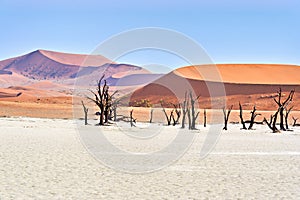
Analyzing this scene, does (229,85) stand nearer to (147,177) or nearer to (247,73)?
(247,73)

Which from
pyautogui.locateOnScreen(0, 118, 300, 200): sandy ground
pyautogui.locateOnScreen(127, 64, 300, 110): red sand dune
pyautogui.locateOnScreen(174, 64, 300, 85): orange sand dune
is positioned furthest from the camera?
pyautogui.locateOnScreen(174, 64, 300, 85): orange sand dune

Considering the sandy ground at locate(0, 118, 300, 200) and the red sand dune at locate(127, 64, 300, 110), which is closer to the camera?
the sandy ground at locate(0, 118, 300, 200)

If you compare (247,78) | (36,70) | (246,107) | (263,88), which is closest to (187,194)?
(246,107)

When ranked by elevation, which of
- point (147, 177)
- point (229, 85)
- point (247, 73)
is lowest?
point (147, 177)

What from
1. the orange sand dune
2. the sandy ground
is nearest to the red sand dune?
the orange sand dune

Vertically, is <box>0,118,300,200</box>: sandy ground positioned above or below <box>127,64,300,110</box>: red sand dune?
below

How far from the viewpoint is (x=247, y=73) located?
10938 centimetres

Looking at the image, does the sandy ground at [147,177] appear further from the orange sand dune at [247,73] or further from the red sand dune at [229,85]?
the orange sand dune at [247,73]

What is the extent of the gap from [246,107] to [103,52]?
52.5m

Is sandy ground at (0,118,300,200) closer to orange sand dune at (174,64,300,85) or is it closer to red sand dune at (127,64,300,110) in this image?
red sand dune at (127,64,300,110)

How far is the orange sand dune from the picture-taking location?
99.5m

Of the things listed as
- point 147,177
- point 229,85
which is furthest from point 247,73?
→ point 147,177

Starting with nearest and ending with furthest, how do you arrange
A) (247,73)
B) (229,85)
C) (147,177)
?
(147,177) < (229,85) < (247,73)

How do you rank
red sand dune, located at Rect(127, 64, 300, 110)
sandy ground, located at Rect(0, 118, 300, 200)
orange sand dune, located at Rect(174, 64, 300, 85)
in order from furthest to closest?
orange sand dune, located at Rect(174, 64, 300, 85) → red sand dune, located at Rect(127, 64, 300, 110) → sandy ground, located at Rect(0, 118, 300, 200)
